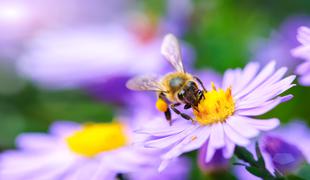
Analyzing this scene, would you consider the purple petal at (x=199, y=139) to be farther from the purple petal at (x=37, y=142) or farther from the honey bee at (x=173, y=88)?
the purple petal at (x=37, y=142)

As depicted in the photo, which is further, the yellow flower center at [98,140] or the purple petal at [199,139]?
the yellow flower center at [98,140]

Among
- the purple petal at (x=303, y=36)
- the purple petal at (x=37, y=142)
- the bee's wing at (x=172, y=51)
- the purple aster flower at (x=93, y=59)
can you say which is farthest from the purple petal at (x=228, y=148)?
the purple aster flower at (x=93, y=59)

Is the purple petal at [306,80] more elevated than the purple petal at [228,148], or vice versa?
the purple petal at [306,80]

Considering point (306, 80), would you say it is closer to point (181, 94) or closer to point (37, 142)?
point (181, 94)

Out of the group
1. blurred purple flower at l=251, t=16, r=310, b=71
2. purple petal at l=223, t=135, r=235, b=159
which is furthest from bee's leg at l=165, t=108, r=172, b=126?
blurred purple flower at l=251, t=16, r=310, b=71

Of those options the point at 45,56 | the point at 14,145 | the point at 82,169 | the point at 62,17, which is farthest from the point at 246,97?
the point at 62,17

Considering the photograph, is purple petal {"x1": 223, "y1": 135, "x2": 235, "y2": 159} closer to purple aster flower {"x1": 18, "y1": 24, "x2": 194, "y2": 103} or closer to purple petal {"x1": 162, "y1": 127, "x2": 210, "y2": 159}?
purple petal {"x1": 162, "y1": 127, "x2": 210, "y2": 159}
